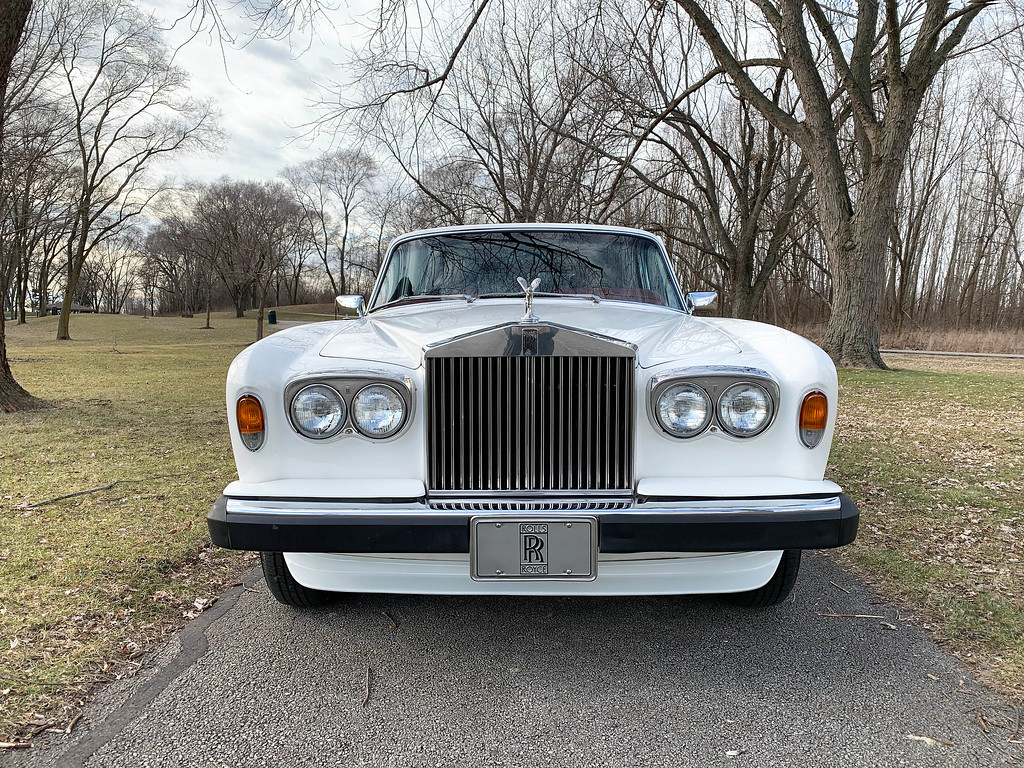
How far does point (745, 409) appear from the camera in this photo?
2215 mm

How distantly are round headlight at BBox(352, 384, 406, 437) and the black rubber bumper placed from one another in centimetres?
32

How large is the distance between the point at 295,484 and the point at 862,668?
2.09m

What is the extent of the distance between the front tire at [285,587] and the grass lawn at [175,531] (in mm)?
454

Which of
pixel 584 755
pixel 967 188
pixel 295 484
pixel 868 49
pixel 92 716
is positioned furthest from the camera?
pixel 967 188

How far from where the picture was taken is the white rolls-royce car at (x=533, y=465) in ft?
6.64

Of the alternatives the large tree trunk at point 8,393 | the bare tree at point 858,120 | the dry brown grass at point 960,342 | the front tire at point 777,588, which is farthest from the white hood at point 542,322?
the dry brown grass at point 960,342

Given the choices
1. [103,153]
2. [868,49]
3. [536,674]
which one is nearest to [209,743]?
[536,674]

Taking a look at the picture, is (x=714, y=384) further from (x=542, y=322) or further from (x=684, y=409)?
(x=542, y=322)

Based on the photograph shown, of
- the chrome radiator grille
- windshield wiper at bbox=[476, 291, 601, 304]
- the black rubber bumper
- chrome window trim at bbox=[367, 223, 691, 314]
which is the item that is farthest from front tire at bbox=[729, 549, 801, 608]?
chrome window trim at bbox=[367, 223, 691, 314]

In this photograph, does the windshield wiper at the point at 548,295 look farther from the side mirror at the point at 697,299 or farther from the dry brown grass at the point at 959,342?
the dry brown grass at the point at 959,342

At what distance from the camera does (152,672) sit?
7.21ft

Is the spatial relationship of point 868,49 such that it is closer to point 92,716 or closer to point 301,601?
point 301,601

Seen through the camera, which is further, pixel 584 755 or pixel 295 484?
pixel 295 484

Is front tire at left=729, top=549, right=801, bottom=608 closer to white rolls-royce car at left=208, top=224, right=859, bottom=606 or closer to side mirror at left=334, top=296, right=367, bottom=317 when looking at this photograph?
white rolls-royce car at left=208, top=224, right=859, bottom=606
